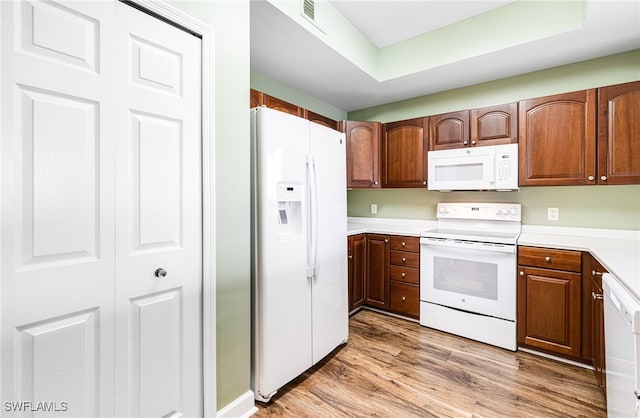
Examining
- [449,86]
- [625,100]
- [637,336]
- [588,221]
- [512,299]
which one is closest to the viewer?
[637,336]

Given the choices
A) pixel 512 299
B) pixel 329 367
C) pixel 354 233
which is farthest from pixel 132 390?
pixel 512 299

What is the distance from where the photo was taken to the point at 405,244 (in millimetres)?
2973

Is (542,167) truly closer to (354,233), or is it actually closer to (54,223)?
(354,233)

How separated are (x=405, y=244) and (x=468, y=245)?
1.92ft

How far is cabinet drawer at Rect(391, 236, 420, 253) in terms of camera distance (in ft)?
9.55

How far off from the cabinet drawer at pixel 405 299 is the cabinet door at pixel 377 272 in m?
0.08

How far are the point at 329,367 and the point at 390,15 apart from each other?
284 centimetres

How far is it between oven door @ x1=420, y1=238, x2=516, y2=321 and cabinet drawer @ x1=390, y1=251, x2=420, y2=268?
0.06m

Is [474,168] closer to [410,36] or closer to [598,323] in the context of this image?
[410,36]

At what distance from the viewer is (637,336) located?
98cm

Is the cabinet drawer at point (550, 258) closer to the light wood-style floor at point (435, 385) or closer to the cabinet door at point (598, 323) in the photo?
the cabinet door at point (598, 323)

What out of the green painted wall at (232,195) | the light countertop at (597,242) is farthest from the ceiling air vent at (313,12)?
the light countertop at (597,242)

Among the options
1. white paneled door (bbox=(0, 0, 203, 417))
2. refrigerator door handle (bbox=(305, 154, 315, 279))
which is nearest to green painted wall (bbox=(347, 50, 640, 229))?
refrigerator door handle (bbox=(305, 154, 315, 279))

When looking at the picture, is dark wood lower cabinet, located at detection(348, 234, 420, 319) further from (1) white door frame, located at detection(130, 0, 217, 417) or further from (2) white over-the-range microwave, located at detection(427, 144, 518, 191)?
(1) white door frame, located at detection(130, 0, 217, 417)
